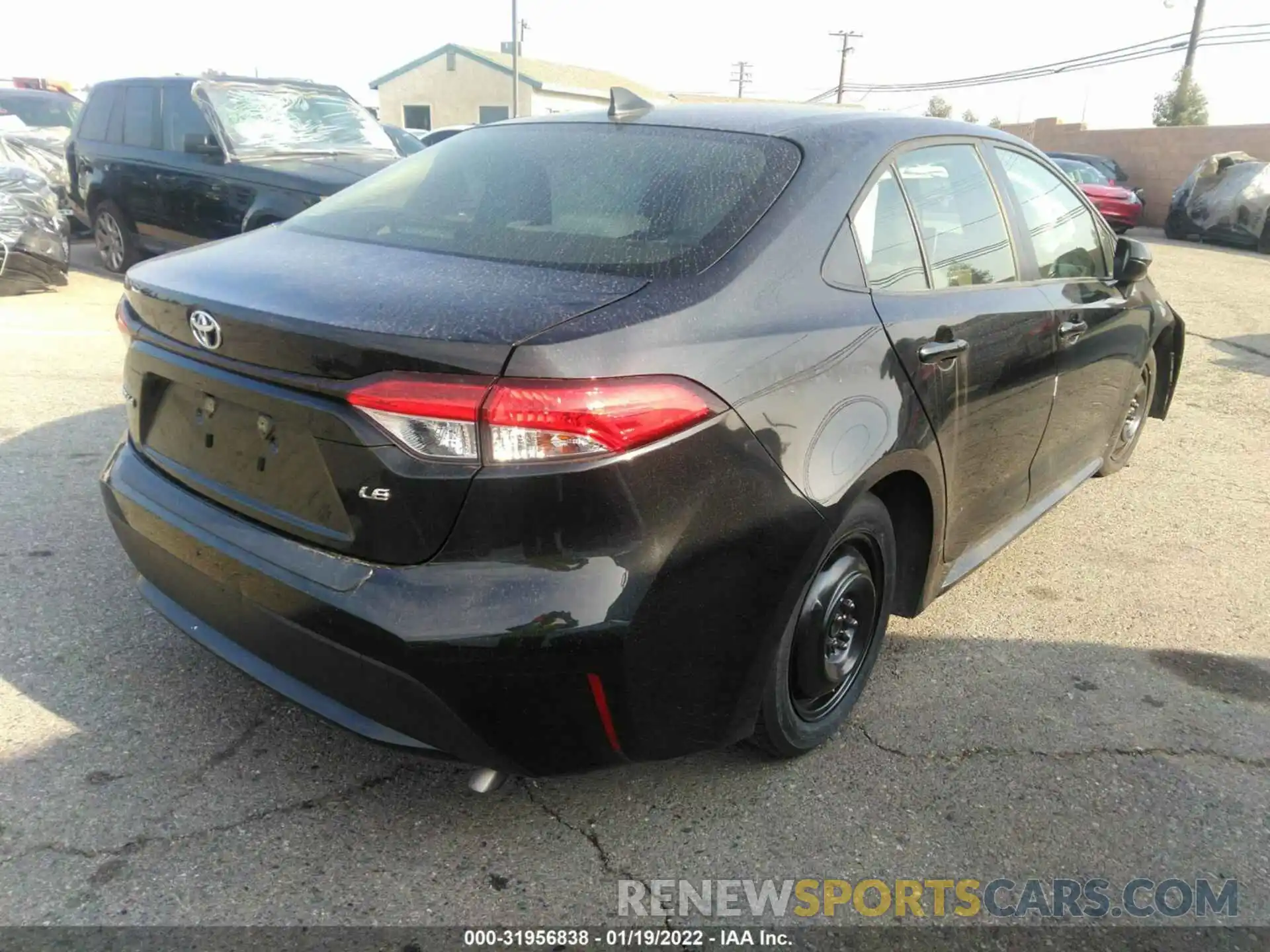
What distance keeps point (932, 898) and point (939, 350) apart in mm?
1382

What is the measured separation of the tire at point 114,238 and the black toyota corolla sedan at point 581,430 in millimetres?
7272

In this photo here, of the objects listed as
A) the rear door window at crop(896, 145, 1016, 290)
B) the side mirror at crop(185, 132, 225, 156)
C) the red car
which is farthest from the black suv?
the red car

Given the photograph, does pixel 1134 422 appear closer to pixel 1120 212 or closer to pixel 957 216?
pixel 957 216

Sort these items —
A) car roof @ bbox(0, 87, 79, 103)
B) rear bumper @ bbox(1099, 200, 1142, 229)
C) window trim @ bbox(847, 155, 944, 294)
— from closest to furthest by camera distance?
1. window trim @ bbox(847, 155, 944, 294)
2. car roof @ bbox(0, 87, 79, 103)
3. rear bumper @ bbox(1099, 200, 1142, 229)

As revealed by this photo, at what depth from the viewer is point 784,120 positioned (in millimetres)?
2783

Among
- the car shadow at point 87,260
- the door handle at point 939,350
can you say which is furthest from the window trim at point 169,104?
the door handle at point 939,350

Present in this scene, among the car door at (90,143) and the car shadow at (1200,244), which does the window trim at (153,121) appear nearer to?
the car door at (90,143)

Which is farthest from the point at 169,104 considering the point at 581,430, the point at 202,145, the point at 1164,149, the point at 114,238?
the point at 1164,149

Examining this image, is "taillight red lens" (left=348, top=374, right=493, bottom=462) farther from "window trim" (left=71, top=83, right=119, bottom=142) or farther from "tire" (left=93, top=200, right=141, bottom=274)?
"window trim" (left=71, top=83, right=119, bottom=142)

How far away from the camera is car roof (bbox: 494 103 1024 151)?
272 cm

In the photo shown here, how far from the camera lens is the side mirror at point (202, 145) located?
7859 millimetres

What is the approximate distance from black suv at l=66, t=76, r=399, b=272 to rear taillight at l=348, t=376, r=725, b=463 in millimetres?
5918

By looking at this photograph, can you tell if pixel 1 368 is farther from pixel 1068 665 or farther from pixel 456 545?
pixel 1068 665

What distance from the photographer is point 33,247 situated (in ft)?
26.9
